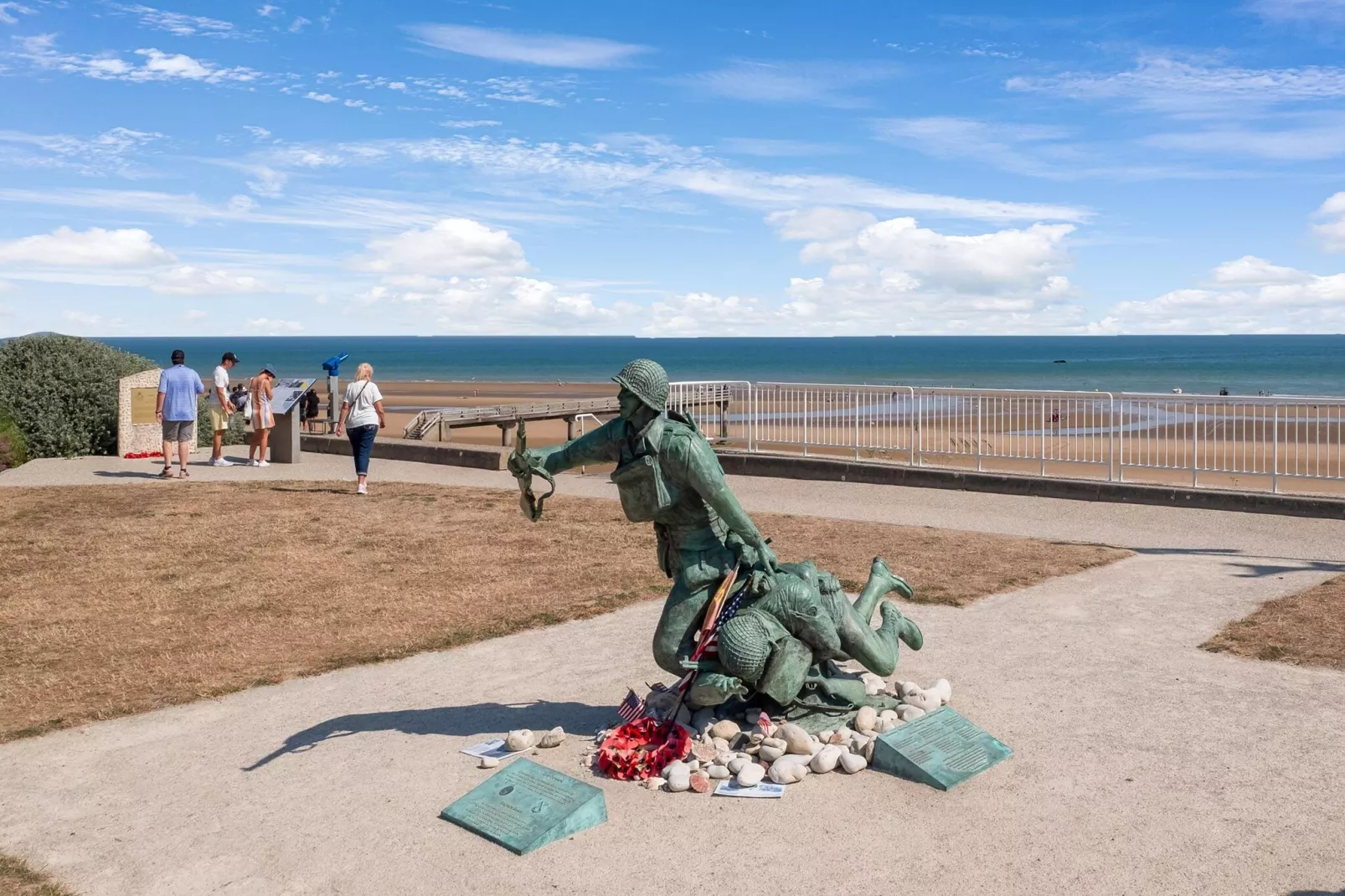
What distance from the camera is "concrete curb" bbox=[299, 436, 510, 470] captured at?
18062 mm

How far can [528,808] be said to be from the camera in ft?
16.6

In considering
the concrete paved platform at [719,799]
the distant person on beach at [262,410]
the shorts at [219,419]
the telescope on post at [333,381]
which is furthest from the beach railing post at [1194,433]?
the shorts at [219,419]

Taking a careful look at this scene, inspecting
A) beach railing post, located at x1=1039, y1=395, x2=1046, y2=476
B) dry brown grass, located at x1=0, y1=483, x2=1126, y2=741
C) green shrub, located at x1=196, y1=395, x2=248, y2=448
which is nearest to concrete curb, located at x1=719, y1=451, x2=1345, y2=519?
beach railing post, located at x1=1039, y1=395, x2=1046, y2=476

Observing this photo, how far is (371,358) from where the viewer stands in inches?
6132

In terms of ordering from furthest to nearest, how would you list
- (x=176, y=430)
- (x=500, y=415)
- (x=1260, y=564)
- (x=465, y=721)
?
1. (x=500, y=415)
2. (x=176, y=430)
3. (x=1260, y=564)
4. (x=465, y=721)

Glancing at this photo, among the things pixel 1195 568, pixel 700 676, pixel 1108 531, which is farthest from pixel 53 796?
pixel 1108 531

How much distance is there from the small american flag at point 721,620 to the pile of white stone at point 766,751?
41 cm

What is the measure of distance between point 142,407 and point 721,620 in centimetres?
1523

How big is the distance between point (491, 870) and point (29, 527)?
32.3 ft

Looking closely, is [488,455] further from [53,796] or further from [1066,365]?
[1066,365]

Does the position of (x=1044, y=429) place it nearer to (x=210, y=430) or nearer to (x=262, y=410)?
(x=262, y=410)

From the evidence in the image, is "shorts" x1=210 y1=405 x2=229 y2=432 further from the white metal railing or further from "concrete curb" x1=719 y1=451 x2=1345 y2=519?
"concrete curb" x1=719 y1=451 x2=1345 y2=519

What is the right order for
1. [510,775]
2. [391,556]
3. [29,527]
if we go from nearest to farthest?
[510,775] → [391,556] → [29,527]

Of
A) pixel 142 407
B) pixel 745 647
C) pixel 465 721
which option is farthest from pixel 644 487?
pixel 142 407
